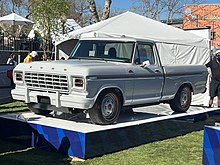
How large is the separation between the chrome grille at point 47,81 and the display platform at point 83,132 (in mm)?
691

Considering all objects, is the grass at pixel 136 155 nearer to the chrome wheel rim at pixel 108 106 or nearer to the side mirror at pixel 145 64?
the chrome wheel rim at pixel 108 106

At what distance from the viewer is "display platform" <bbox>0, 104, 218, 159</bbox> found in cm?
698

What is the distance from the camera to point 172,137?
29.8 feet

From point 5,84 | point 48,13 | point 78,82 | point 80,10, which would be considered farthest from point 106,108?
point 80,10

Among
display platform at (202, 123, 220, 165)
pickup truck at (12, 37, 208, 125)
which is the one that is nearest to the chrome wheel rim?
pickup truck at (12, 37, 208, 125)

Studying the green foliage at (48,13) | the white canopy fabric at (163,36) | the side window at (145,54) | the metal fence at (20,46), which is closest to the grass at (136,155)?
the side window at (145,54)

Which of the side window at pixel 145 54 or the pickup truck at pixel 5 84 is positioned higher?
the side window at pixel 145 54

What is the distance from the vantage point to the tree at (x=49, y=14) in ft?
68.9

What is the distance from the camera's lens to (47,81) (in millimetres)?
7648

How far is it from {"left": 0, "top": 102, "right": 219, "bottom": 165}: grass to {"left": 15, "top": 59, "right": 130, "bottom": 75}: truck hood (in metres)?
1.49

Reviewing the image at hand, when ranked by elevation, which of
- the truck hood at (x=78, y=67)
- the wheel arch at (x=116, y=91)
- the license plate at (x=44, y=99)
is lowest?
the license plate at (x=44, y=99)

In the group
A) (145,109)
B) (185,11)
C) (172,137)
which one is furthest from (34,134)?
(185,11)

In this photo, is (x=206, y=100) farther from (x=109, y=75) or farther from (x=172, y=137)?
(x=109, y=75)

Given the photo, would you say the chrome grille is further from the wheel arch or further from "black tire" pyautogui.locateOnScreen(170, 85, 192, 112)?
"black tire" pyautogui.locateOnScreen(170, 85, 192, 112)
